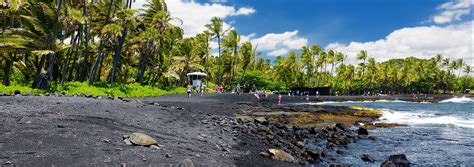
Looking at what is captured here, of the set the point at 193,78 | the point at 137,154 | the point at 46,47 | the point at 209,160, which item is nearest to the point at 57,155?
the point at 137,154

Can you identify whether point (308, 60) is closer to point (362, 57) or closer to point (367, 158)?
point (362, 57)

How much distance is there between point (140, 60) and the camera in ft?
156

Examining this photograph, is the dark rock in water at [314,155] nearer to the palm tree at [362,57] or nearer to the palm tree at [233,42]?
the palm tree at [233,42]

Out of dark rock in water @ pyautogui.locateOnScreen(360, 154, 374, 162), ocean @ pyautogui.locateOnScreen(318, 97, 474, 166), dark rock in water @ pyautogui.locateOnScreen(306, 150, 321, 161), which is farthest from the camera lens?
ocean @ pyautogui.locateOnScreen(318, 97, 474, 166)

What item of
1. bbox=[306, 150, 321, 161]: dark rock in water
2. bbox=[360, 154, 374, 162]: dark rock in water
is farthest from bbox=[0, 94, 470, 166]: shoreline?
bbox=[360, 154, 374, 162]: dark rock in water

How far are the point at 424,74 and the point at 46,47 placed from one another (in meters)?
128

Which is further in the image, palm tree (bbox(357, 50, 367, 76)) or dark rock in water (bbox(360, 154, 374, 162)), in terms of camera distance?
palm tree (bbox(357, 50, 367, 76))

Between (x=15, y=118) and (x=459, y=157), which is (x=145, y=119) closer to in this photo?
(x=15, y=118)

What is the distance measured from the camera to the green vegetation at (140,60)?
2431 cm

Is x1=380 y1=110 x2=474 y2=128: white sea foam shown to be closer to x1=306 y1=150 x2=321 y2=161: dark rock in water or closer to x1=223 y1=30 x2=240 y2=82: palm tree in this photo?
x1=306 y1=150 x2=321 y2=161: dark rock in water

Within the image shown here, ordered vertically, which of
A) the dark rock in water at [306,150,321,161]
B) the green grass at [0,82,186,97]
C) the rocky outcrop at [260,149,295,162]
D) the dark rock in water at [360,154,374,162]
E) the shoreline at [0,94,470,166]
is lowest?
the dark rock in water at [360,154,374,162]

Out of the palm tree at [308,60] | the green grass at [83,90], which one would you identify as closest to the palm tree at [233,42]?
the palm tree at [308,60]

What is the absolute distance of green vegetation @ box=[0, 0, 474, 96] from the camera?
2431cm

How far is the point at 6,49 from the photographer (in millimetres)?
18141
